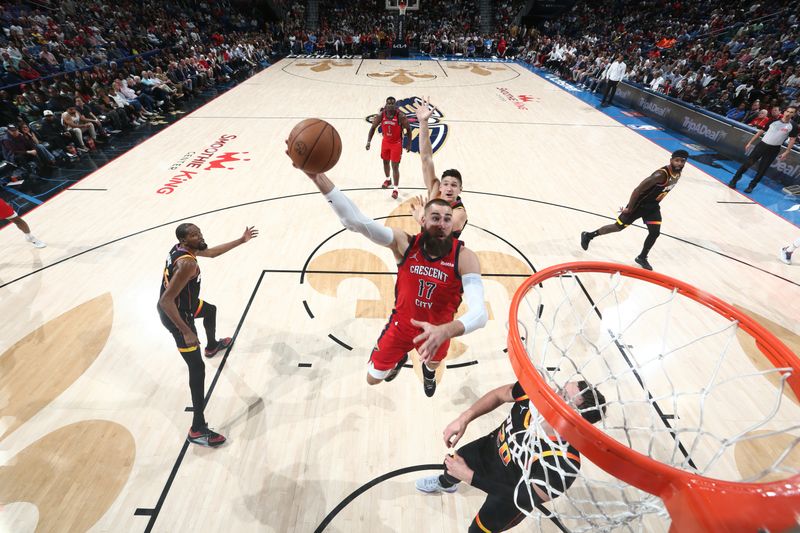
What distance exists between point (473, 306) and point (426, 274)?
0.56 m

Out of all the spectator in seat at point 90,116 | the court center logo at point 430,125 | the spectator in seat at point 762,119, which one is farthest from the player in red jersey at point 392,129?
the spectator in seat at point 762,119

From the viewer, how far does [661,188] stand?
5.21 m

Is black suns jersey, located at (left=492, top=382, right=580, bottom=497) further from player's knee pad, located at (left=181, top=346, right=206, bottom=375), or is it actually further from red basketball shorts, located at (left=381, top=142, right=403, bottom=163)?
red basketball shorts, located at (left=381, top=142, right=403, bottom=163)

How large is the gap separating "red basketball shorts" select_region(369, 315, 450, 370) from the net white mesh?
35.5 inches

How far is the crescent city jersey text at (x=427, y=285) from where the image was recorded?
8.98 ft

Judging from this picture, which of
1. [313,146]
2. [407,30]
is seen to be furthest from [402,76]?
[313,146]

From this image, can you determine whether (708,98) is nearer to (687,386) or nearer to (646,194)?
(646,194)

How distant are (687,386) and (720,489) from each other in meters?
3.52

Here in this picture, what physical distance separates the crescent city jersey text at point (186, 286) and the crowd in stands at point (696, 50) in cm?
1259

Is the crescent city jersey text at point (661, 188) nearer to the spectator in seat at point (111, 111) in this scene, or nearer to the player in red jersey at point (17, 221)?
the player in red jersey at point (17, 221)

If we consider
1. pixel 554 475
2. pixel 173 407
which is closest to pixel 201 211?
pixel 173 407

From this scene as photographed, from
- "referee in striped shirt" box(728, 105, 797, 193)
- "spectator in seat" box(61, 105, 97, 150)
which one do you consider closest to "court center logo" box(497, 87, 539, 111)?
"referee in striped shirt" box(728, 105, 797, 193)

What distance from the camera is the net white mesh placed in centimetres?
268

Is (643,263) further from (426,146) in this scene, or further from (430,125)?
(430,125)
